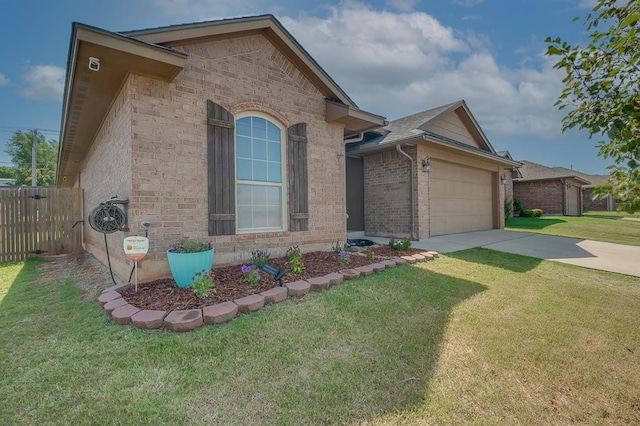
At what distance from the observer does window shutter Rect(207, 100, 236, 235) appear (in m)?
4.71

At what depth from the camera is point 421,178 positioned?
8.93m

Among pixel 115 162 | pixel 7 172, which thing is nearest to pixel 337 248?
pixel 115 162

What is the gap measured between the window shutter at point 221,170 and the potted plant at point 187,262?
0.64 m

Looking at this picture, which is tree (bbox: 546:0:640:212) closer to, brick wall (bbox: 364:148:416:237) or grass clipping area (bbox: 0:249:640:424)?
grass clipping area (bbox: 0:249:640:424)

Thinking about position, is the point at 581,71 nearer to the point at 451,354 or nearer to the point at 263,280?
the point at 451,354

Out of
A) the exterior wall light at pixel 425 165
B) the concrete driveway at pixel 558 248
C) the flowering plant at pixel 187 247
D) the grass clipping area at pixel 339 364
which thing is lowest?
the grass clipping area at pixel 339 364

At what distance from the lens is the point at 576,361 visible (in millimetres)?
2635

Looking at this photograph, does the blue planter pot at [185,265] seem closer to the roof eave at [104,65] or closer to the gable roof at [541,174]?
the roof eave at [104,65]

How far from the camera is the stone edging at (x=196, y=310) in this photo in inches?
117

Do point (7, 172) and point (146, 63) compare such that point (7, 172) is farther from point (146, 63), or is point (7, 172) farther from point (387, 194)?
point (387, 194)

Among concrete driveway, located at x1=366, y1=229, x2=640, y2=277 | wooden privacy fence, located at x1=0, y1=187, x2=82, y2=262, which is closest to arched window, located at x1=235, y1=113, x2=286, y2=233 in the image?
concrete driveway, located at x1=366, y1=229, x2=640, y2=277

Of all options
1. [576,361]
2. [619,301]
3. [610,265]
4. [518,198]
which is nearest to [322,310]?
[576,361]

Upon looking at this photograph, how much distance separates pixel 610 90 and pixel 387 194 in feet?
24.9

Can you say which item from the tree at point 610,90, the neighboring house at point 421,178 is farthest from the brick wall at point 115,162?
the neighboring house at point 421,178
